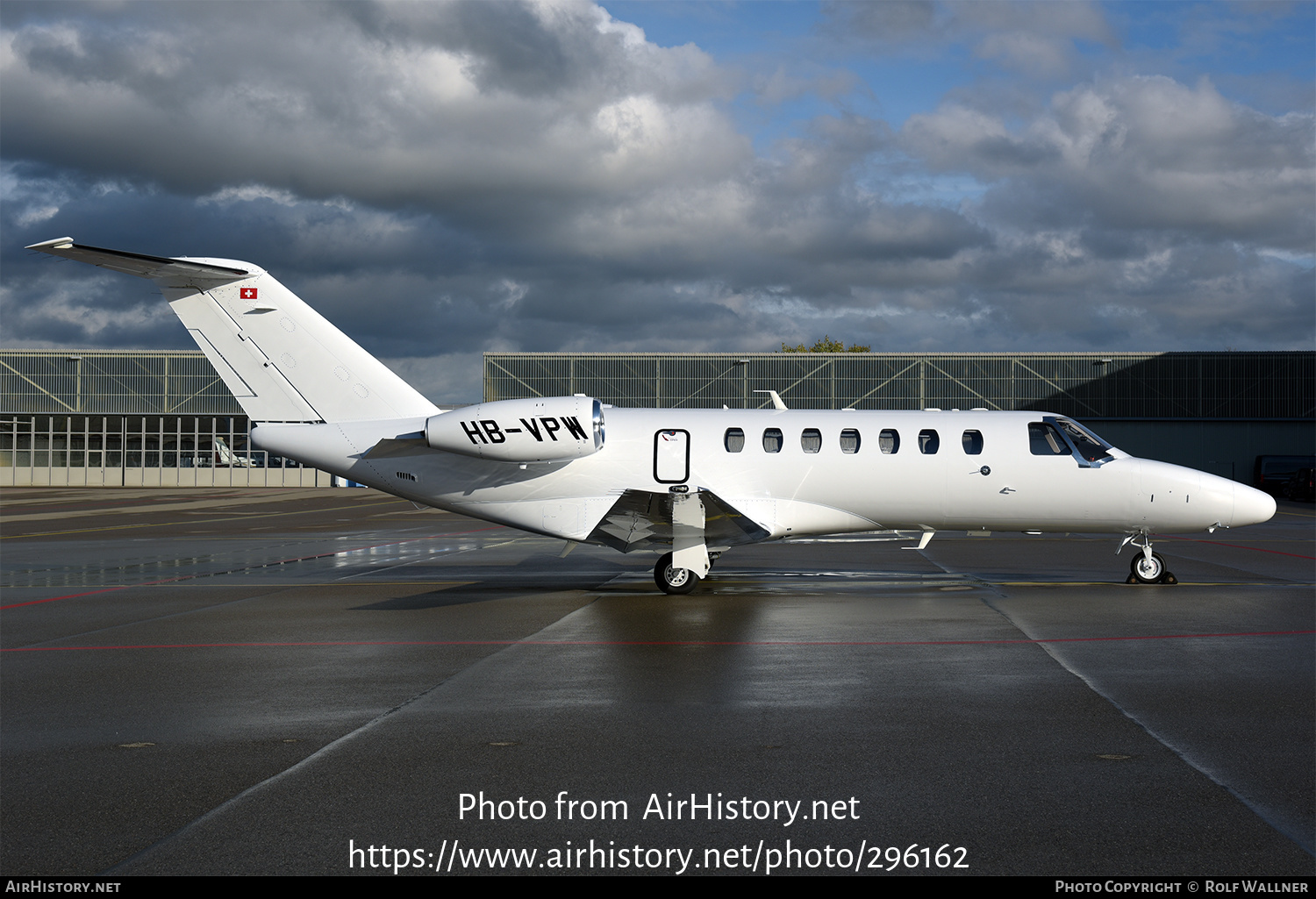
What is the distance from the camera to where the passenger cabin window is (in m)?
15.7

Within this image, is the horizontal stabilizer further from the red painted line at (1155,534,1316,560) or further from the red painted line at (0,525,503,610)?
the red painted line at (1155,534,1316,560)

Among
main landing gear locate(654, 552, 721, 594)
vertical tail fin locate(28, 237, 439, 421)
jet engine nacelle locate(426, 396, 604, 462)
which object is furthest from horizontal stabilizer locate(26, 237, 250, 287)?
main landing gear locate(654, 552, 721, 594)

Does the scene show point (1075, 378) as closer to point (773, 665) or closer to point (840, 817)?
point (773, 665)

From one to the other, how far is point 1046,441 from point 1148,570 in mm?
2698

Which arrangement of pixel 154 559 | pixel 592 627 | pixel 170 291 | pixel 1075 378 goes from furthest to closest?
pixel 1075 378
pixel 154 559
pixel 170 291
pixel 592 627

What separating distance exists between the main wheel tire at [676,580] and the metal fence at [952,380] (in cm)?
4415

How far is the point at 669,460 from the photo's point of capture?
50.3ft

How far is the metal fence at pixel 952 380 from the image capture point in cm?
5903

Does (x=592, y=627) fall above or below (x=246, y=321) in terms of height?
below

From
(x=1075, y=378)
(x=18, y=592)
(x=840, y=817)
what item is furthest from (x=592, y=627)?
(x=1075, y=378)

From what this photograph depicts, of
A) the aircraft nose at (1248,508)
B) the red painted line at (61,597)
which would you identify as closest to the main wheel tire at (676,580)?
the aircraft nose at (1248,508)

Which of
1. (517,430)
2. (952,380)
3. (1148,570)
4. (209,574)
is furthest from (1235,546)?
(952,380)

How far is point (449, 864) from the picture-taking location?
480 centimetres
